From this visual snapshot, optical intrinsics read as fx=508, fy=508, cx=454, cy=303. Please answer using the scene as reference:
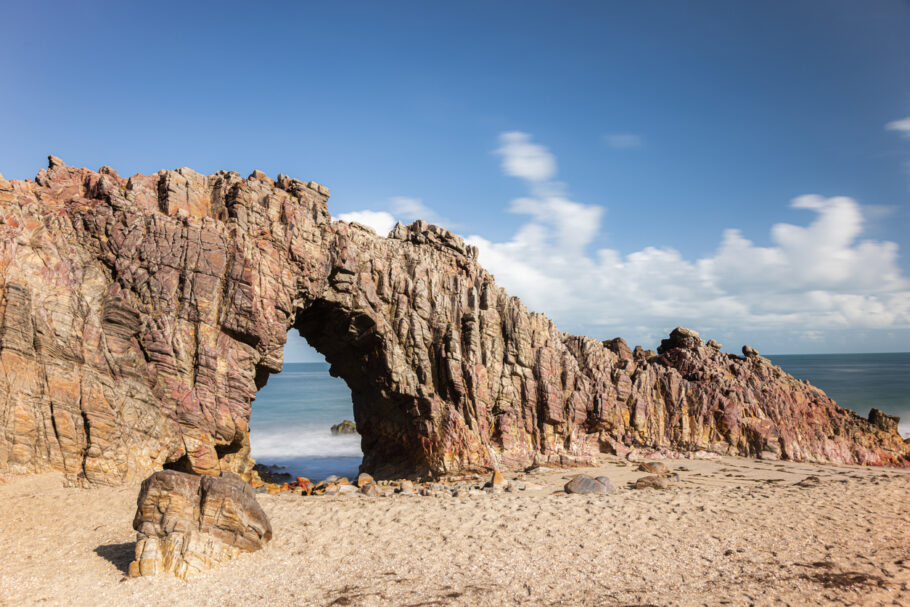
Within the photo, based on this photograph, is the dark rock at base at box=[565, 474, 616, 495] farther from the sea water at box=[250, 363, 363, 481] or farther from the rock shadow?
the sea water at box=[250, 363, 363, 481]

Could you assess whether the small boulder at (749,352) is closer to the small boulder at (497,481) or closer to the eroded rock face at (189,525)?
the small boulder at (497,481)

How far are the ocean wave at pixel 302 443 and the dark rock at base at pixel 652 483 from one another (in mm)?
30201

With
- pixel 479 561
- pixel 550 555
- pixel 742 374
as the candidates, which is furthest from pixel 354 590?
pixel 742 374

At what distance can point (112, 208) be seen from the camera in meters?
20.5

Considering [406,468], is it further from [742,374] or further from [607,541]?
[742,374]

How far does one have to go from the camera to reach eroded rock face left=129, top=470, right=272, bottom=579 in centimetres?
1333

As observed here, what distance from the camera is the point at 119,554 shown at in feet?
46.9

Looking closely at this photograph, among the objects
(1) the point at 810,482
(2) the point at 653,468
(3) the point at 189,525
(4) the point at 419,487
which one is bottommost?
(1) the point at 810,482

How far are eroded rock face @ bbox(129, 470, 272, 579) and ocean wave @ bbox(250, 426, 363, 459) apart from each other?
3407 cm

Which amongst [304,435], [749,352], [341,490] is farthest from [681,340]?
[304,435]

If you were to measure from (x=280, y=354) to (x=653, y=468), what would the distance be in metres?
20.4

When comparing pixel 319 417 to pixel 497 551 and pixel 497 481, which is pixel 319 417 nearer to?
pixel 497 481

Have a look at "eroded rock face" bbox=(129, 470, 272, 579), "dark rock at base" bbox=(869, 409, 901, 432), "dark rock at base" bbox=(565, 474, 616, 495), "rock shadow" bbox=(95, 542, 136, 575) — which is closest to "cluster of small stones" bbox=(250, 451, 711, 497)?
"dark rock at base" bbox=(565, 474, 616, 495)

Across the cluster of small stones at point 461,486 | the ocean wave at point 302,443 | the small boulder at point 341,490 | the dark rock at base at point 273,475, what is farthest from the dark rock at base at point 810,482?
the ocean wave at point 302,443
